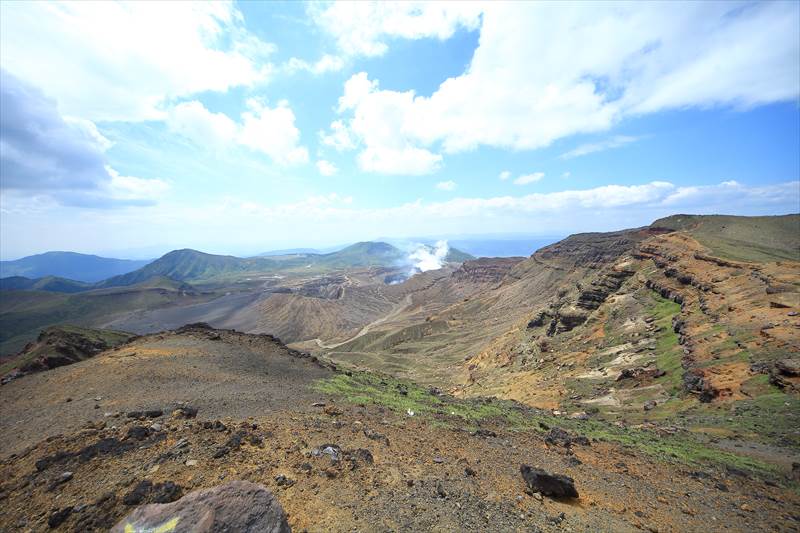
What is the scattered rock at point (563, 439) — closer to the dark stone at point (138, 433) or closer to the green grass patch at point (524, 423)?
the green grass patch at point (524, 423)

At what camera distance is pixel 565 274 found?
111 meters

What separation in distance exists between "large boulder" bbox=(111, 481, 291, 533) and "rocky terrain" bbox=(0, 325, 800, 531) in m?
1.41

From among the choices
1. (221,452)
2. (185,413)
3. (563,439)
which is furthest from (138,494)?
(563,439)

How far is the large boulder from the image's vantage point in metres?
5.98

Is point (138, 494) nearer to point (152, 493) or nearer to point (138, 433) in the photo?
point (152, 493)

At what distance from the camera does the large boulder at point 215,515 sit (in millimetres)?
5977

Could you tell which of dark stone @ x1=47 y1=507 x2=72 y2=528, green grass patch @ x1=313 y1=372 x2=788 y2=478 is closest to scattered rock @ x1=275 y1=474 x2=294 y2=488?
dark stone @ x1=47 y1=507 x2=72 y2=528

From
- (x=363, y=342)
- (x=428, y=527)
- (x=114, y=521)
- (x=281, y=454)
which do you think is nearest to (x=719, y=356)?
(x=428, y=527)

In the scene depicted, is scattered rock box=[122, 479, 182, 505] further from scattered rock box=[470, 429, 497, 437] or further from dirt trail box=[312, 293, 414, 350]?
dirt trail box=[312, 293, 414, 350]

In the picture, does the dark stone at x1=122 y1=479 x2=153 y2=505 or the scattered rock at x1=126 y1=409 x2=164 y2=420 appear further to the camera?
the scattered rock at x1=126 y1=409 x2=164 y2=420

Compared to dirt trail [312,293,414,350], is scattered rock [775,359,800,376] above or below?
above

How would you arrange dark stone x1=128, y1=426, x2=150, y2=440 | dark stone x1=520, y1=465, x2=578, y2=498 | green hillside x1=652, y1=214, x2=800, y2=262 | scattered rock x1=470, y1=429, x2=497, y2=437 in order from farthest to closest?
1. green hillside x1=652, y1=214, x2=800, y2=262
2. scattered rock x1=470, y1=429, x2=497, y2=437
3. dark stone x1=128, y1=426, x2=150, y2=440
4. dark stone x1=520, y1=465, x2=578, y2=498

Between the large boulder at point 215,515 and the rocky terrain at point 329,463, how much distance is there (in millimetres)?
1414

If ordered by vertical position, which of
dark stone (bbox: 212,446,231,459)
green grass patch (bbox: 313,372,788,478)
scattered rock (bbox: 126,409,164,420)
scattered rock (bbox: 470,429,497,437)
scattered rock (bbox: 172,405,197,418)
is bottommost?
green grass patch (bbox: 313,372,788,478)
